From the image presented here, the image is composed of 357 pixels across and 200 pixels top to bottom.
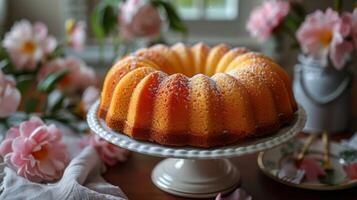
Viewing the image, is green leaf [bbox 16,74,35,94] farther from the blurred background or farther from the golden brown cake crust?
the blurred background

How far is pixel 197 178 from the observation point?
2.36 ft

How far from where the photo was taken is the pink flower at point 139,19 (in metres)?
0.97

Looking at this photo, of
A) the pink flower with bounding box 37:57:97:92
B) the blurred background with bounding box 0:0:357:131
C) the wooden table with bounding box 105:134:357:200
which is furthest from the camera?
the blurred background with bounding box 0:0:357:131

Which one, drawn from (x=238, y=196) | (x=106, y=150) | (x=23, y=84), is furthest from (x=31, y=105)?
(x=238, y=196)

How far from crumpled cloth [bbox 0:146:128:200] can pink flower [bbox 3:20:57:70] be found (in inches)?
10.8

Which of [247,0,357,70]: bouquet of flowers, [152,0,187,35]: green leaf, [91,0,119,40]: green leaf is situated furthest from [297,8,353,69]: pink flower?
[91,0,119,40]: green leaf

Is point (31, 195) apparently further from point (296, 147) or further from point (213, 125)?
point (296, 147)

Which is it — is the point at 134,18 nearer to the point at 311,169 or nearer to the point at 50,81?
the point at 50,81

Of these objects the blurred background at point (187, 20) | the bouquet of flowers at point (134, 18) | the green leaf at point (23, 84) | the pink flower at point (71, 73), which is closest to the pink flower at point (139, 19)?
the bouquet of flowers at point (134, 18)

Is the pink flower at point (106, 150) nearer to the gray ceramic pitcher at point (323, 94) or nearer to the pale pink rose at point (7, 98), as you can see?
the pale pink rose at point (7, 98)

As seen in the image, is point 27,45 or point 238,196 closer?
point 238,196

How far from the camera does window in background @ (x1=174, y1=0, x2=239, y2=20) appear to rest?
4.52 feet

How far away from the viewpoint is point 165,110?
2.06 feet

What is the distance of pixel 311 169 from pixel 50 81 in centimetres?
46
